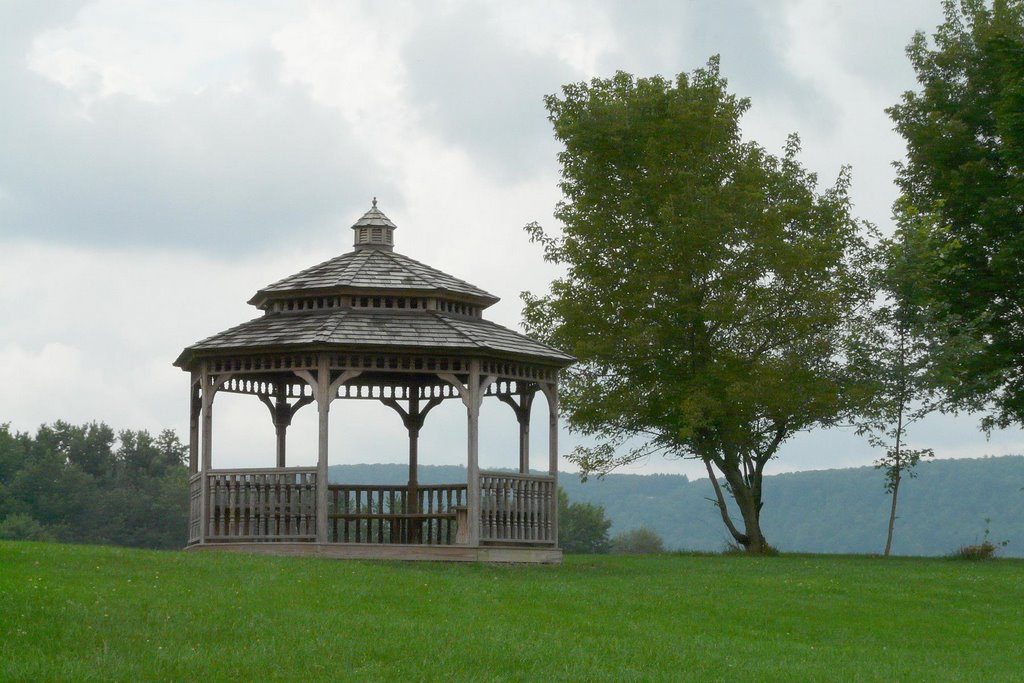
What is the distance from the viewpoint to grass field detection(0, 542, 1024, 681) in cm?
1420

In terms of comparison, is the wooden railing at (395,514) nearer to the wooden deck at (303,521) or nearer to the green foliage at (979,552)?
the wooden deck at (303,521)

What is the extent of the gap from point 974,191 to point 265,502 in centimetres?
2064

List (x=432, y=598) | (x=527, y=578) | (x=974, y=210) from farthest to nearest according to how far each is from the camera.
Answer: (x=974, y=210) → (x=527, y=578) → (x=432, y=598)

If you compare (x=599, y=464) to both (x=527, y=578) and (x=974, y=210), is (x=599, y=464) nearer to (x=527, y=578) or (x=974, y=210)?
(x=974, y=210)

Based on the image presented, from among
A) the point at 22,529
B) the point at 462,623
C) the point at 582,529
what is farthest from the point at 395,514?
the point at 582,529

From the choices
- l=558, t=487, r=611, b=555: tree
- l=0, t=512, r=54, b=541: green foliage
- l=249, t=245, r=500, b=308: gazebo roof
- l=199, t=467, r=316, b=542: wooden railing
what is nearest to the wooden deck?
l=199, t=467, r=316, b=542: wooden railing

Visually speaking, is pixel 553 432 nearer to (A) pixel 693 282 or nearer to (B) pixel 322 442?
(B) pixel 322 442

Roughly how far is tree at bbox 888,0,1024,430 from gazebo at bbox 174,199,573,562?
38.5ft

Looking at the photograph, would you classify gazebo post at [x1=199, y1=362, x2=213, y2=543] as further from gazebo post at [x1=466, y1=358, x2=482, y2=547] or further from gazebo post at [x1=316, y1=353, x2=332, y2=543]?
gazebo post at [x1=466, y1=358, x2=482, y2=547]

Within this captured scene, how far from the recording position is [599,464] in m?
39.7

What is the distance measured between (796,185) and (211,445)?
65.2ft

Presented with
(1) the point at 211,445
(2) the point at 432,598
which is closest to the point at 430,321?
(1) the point at 211,445

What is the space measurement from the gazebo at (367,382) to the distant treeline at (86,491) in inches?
2054

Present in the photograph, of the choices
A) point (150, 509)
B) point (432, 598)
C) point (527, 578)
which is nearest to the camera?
point (432, 598)
